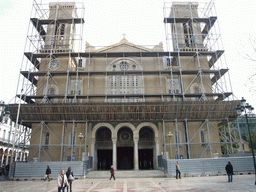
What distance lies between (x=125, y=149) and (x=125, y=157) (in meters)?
1.06

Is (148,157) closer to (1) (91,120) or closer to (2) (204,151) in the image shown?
(2) (204,151)

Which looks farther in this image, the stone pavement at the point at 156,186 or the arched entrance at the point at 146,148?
the arched entrance at the point at 146,148

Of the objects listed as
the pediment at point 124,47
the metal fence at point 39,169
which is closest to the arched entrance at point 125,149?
the metal fence at point 39,169

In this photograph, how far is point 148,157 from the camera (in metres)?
27.6

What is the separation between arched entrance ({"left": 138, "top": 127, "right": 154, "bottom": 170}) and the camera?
26.0 m

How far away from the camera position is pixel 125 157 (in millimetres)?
27734

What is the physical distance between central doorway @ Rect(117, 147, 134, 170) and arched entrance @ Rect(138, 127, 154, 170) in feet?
4.38

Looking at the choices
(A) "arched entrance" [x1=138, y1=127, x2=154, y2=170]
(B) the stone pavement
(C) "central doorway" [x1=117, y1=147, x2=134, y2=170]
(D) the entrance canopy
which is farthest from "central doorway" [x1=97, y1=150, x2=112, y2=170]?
(B) the stone pavement

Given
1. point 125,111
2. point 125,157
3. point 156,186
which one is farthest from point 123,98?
point 156,186

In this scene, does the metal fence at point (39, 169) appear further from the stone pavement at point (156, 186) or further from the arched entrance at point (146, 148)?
the arched entrance at point (146, 148)

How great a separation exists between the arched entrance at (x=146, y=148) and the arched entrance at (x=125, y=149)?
1242 mm

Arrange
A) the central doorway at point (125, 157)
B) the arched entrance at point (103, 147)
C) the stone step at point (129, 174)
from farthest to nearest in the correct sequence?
the central doorway at point (125, 157) < the arched entrance at point (103, 147) < the stone step at point (129, 174)

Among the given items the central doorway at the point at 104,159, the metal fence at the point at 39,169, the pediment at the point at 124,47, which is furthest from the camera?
the pediment at the point at 124,47

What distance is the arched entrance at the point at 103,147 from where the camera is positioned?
2592 cm
